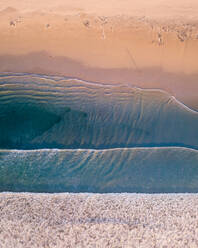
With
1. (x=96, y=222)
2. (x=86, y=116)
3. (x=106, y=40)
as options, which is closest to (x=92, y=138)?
(x=86, y=116)

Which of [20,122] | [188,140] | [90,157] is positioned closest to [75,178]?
[90,157]

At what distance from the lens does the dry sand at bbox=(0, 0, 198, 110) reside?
209 cm

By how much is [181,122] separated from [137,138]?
37 centimetres

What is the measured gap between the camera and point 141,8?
2166 millimetres

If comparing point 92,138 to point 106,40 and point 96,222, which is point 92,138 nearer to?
point 96,222

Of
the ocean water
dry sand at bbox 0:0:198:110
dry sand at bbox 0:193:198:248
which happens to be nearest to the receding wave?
the ocean water

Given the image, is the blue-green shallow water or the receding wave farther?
the receding wave

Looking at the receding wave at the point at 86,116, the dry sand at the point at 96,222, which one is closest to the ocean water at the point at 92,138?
the receding wave at the point at 86,116

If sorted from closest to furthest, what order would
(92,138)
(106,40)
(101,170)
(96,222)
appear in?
(96,222)
(101,170)
(92,138)
(106,40)

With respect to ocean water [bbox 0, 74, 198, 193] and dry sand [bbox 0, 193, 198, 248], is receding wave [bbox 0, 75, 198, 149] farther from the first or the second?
dry sand [bbox 0, 193, 198, 248]

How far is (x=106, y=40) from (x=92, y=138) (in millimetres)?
847

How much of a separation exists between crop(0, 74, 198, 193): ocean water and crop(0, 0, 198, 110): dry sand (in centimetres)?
12

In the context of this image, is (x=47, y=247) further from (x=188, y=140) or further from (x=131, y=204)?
(x=188, y=140)

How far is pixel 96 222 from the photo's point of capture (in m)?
1.40
